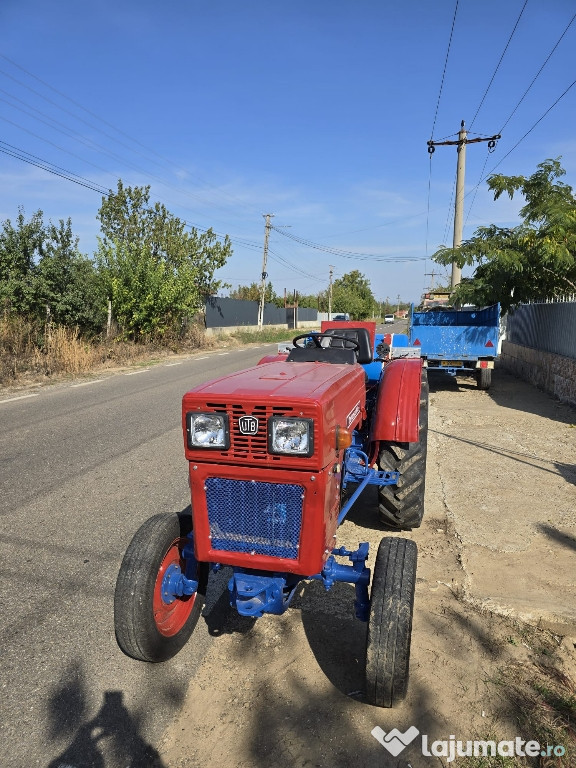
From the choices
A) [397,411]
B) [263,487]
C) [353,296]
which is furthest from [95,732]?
[353,296]

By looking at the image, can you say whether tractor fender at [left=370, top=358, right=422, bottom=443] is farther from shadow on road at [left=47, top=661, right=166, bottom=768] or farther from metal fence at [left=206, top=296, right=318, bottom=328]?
metal fence at [left=206, top=296, right=318, bottom=328]

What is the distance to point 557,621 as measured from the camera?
2973mm

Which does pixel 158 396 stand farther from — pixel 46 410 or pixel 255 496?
pixel 255 496

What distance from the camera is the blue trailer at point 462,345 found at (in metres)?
10.5

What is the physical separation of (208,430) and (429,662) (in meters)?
1.63

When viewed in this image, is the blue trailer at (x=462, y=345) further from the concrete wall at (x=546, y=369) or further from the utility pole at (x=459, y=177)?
the utility pole at (x=459, y=177)

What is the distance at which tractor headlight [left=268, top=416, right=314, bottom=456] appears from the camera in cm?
229

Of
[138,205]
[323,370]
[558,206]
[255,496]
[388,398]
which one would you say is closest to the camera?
[255,496]

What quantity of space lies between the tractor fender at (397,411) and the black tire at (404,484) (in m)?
0.10

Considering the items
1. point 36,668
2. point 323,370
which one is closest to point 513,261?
point 323,370

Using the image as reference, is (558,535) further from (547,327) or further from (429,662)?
(547,327)

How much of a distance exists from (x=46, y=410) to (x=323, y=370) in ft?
22.8

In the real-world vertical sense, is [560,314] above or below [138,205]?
below

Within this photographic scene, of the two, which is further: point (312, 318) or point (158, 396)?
point (312, 318)
